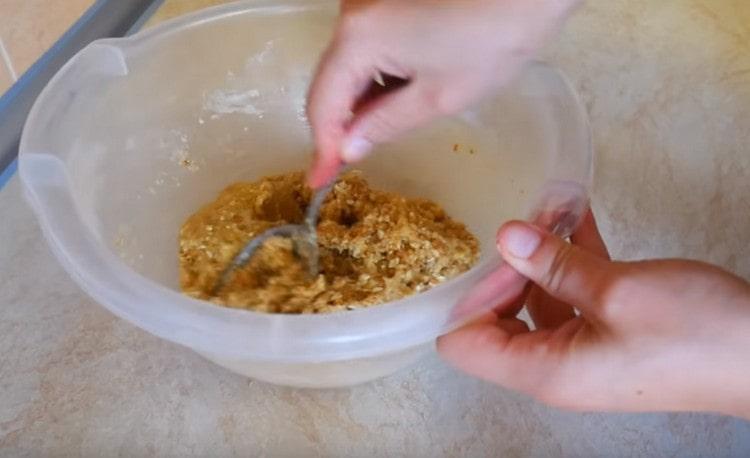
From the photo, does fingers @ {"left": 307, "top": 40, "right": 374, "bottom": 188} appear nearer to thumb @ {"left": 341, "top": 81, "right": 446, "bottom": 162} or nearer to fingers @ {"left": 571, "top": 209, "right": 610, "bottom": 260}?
thumb @ {"left": 341, "top": 81, "right": 446, "bottom": 162}

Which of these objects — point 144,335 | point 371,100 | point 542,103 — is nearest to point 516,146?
point 542,103

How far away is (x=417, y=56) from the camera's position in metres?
0.39

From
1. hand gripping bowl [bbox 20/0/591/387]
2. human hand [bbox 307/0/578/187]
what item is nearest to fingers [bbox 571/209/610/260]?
hand gripping bowl [bbox 20/0/591/387]

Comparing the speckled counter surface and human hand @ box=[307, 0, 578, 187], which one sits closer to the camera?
human hand @ box=[307, 0, 578, 187]

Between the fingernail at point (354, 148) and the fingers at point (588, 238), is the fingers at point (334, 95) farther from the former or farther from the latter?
the fingers at point (588, 238)

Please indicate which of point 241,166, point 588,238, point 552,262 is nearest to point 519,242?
point 552,262

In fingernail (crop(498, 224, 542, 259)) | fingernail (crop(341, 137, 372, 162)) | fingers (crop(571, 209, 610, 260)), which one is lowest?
fingers (crop(571, 209, 610, 260))

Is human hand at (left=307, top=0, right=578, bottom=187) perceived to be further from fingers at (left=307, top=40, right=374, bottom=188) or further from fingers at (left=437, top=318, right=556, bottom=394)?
fingers at (left=437, top=318, right=556, bottom=394)

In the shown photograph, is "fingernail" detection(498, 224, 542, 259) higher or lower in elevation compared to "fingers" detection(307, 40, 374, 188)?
lower

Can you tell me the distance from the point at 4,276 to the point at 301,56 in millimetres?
246

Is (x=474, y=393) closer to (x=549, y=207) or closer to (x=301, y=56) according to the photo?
(x=549, y=207)

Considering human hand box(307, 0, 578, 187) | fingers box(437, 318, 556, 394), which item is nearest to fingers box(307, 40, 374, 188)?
human hand box(307, 0, 578, 187)

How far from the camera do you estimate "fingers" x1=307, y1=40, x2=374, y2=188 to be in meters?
0.41

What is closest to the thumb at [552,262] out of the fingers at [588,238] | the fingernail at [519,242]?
the fingernail at [519,242]
